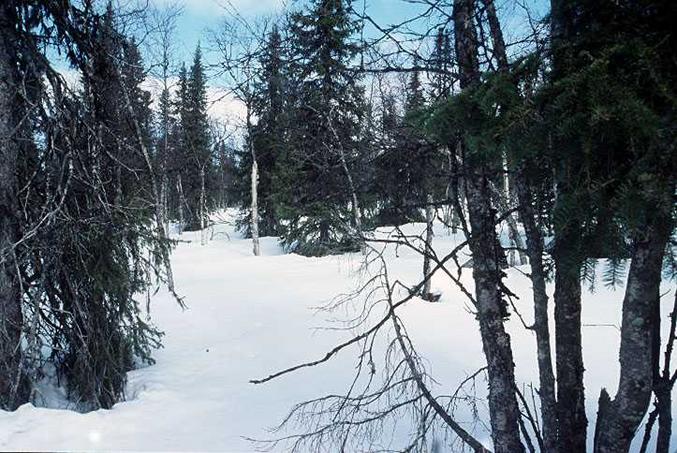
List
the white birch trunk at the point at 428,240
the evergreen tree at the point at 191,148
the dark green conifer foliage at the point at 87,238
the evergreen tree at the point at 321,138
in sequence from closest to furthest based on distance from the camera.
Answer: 1. the white birch trunk at the point at 428,240
2. the evergreen tree at the point at 321,138
3. the dark green conifer foliage at the point at 87,238
4. the evergreen tree at the point at 191,148

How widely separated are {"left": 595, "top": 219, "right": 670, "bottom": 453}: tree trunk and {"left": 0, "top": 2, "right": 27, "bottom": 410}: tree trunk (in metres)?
4.94

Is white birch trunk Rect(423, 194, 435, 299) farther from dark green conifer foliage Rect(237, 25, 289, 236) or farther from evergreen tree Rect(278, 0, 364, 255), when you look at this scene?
dark green conifer foliage Rect(237, 25, 289, 236)

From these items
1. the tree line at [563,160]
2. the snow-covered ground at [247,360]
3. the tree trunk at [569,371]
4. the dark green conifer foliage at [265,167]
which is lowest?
the snow-covered ground at [247,360]

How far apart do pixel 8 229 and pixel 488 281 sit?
4570mm

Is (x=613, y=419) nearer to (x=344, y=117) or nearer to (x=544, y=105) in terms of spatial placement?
(x=544, y=105)

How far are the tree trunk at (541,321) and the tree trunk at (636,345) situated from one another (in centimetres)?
66

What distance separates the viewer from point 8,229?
4832mm

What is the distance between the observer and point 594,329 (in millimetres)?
9102

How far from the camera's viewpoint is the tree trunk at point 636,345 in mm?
2283

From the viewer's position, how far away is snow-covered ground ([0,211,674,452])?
4.46 meters

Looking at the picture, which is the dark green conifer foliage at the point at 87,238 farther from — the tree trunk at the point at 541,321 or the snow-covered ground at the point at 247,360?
the tree trunk at the point at 541,321

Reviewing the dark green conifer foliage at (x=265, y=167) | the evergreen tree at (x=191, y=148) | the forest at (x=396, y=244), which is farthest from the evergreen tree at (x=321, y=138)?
the evergreen tree at (x=191, y=148)

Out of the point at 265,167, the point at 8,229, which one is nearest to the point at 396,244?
the point at 8,229

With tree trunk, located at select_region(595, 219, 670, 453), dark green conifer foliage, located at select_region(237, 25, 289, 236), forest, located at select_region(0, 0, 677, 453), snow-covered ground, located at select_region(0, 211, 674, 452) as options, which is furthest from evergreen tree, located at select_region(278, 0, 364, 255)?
tree trunk, located at select_region(595, 219, 670, 453)
